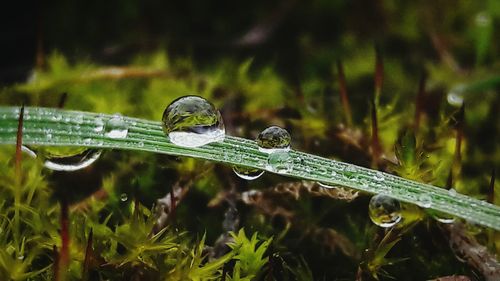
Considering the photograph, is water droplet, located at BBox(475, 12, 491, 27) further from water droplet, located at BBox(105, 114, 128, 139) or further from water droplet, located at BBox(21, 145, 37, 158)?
water droplet, located at BBox(21, 145, 37, 158)

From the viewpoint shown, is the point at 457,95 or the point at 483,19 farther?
the point at 483,19

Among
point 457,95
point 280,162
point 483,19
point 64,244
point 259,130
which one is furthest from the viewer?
point 483,19

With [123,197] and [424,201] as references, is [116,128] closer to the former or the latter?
[123,197]

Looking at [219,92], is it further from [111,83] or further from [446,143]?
[446,143]

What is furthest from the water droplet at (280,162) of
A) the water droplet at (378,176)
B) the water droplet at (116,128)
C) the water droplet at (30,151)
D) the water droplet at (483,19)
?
the water droplet at (483,19)

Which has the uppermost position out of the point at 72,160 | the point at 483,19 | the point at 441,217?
the point at 72,160

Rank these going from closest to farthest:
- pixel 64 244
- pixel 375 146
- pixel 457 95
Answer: pixel 64 244 < pixel 375 146 < pixel 457 95

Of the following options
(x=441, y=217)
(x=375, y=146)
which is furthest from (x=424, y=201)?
(x=375, y=146)

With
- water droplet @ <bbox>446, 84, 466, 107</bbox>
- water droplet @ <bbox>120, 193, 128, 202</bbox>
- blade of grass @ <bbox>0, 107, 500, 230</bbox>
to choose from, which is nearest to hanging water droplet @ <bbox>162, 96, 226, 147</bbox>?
blade of grass @ <bbox>0, 107, 500, 230</bbox>
